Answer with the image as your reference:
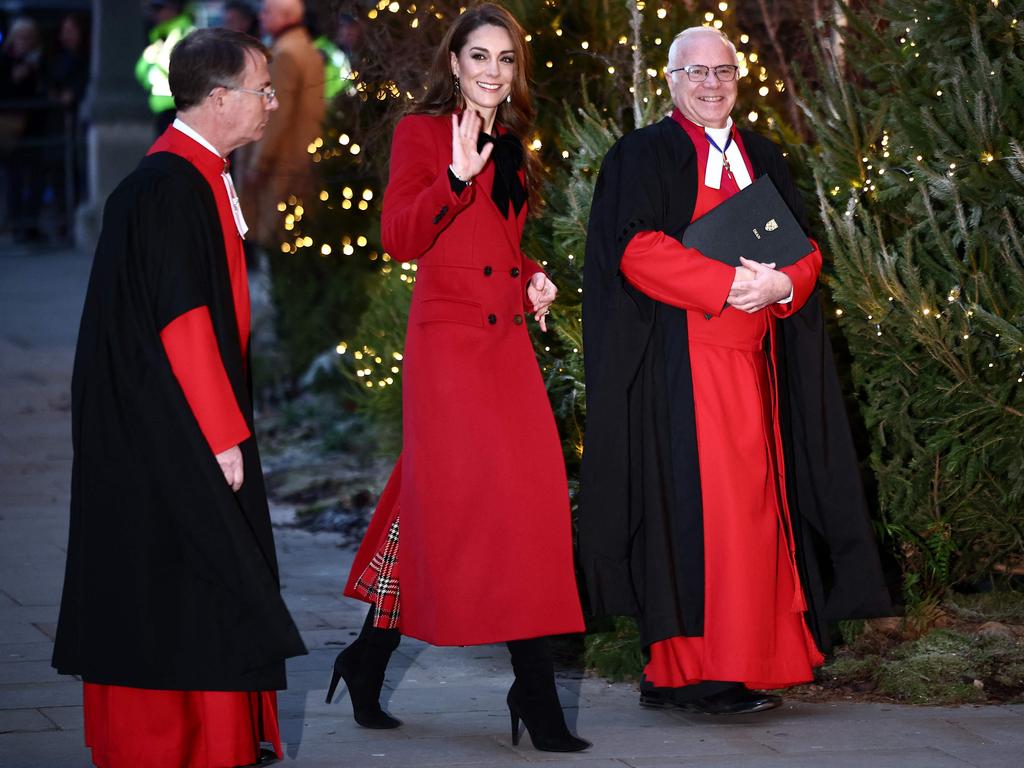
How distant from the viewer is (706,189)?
531 cm

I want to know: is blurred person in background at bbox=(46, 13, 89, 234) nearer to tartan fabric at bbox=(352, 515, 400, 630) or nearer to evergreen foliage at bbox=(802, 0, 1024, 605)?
evergreen foliage at bbox=(802, 0, 1024, 605)

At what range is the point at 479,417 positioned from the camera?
4.98m

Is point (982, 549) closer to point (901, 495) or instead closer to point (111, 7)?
point (901, 495)

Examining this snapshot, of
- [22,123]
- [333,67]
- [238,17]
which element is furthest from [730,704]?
[22,123]

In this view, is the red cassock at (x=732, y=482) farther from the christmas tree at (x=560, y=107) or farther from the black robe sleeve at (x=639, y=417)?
the christmas tree at (x=560, y=107)

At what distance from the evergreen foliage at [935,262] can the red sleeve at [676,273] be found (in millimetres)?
692

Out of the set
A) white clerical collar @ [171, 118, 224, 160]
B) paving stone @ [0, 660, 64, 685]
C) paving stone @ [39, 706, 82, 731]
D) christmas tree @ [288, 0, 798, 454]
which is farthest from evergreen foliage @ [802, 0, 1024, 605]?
paving stone @ [0, 660, 64, 685]

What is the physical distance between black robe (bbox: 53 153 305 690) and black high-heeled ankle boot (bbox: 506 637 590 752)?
2.70ft

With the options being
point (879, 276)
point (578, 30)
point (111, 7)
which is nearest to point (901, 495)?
point (879, 276)

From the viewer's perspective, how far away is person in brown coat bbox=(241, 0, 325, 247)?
34.3 ft

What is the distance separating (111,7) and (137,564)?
14417 millimetres

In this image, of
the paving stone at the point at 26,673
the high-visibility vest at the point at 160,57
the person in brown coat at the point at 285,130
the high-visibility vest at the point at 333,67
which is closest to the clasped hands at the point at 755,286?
the paving stone at the point at 26,673

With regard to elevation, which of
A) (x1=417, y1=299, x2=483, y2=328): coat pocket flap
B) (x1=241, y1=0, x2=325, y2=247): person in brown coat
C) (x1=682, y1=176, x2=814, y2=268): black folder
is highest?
(x1=241, y1=0, x2=325, y2=247): person in brown coat

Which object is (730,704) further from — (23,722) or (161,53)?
(161,53)
